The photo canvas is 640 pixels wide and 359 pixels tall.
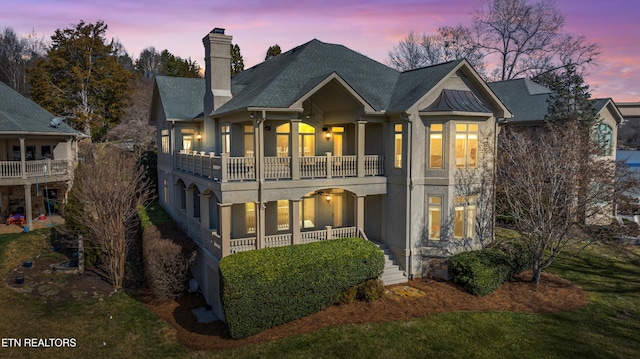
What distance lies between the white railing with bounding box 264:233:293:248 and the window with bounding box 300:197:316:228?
351cm

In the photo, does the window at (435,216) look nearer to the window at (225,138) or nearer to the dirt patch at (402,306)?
the dirt patch at (402,306)

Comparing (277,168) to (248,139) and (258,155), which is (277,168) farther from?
(248,139)

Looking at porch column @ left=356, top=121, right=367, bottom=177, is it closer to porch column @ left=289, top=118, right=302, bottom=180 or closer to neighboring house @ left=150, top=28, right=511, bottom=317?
neighboring house @ left=150, top=28, right=511, bottom=317

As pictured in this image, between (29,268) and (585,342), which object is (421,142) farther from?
(29,268)

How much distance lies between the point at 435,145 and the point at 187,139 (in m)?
15.7

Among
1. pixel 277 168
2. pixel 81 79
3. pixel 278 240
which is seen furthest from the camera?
pixel 81 79

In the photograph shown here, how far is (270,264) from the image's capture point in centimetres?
1416

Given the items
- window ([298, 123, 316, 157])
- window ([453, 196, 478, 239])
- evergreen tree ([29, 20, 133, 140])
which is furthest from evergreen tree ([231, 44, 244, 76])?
window ([453, 196, 478, 239])

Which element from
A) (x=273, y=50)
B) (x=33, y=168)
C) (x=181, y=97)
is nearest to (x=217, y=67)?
(x=181, y=97)

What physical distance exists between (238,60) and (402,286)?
50463 millimetres

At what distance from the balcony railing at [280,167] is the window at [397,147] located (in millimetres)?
755

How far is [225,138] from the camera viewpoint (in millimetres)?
21609

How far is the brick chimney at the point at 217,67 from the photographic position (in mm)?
21453

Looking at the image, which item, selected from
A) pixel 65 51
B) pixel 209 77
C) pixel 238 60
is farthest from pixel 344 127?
pixel 238 60
